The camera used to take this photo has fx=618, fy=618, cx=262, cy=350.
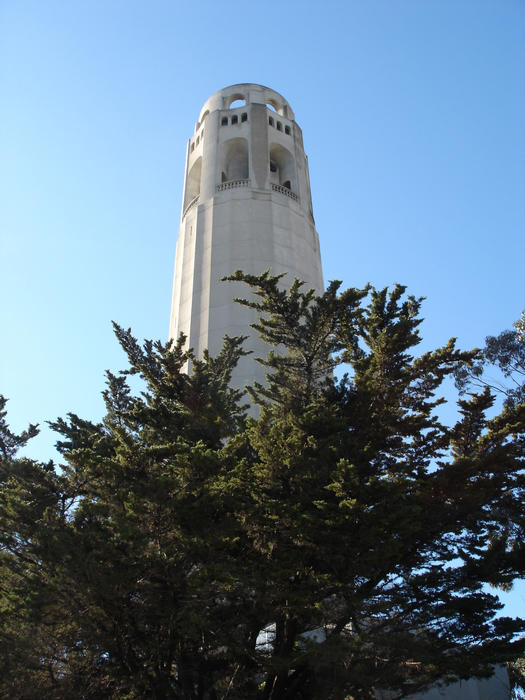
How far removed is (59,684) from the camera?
10.1 metres

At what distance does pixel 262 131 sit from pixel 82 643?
2970 cm

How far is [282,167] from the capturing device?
3572 cm

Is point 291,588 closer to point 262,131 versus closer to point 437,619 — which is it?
point 437,619

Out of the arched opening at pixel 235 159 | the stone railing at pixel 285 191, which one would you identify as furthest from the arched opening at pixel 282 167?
the arched opening at pixel 235 159

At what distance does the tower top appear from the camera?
37.4 meters

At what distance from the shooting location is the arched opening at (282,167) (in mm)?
34500

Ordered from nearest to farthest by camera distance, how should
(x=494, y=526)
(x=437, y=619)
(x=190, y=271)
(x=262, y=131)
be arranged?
1. (x=437, y=619)
2. (x=494, y=526)
3. (x=190, y=271)
4. (x=262, y=131)

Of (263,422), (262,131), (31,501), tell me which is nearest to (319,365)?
(263,422)

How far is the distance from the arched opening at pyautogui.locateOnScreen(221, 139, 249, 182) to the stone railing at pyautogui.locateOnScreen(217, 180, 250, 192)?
58.6 inches

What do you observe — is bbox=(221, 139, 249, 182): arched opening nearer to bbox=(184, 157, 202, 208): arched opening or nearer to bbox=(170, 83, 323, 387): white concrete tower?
bbox=(170, 83, 323, 387): white concrete tower

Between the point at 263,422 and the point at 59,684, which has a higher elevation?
the point at 263,422

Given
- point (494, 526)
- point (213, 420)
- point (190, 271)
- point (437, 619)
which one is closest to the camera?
point (437, 619)

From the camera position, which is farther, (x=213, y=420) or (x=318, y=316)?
(x=318, y=316)

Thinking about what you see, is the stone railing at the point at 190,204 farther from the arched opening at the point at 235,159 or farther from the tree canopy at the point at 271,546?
the tree canopy at the point at 271,546
